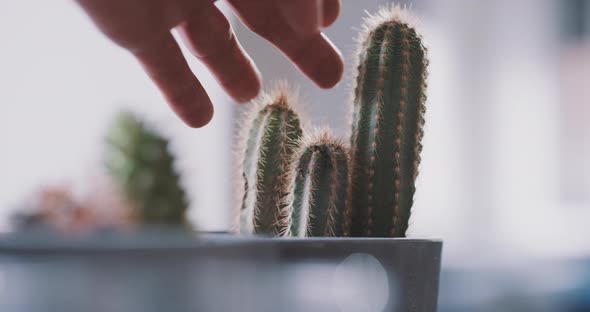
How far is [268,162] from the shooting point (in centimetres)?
65

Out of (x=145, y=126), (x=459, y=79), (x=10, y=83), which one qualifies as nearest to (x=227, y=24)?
(x=145, y=126)

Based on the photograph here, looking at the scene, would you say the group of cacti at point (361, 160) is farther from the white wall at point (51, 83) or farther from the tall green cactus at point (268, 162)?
the white wall at point (51, 83)

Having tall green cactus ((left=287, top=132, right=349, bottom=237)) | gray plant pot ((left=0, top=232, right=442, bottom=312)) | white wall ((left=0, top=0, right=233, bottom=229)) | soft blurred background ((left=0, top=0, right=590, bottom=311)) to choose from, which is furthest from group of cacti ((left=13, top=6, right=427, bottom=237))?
soft blurred background ((left=0, top=0, right=590, bottom=311))

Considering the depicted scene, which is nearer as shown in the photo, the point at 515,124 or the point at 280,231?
the point at 280,231

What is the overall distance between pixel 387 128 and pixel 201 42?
0.54 feet

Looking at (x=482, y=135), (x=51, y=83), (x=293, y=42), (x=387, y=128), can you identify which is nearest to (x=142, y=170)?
(x=293, y=42)

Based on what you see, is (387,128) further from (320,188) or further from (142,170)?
(142,170)

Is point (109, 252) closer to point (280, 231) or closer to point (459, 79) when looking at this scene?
point (280, 231)

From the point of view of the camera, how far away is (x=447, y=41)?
16.2 ft

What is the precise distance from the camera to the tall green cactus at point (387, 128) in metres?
0.58

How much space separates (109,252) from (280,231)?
44cm

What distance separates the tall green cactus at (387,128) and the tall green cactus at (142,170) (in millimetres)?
371

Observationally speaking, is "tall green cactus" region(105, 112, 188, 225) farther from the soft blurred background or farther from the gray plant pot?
the soft blurred background

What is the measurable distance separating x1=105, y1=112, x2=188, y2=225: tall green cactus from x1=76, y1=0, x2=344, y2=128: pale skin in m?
0.18
